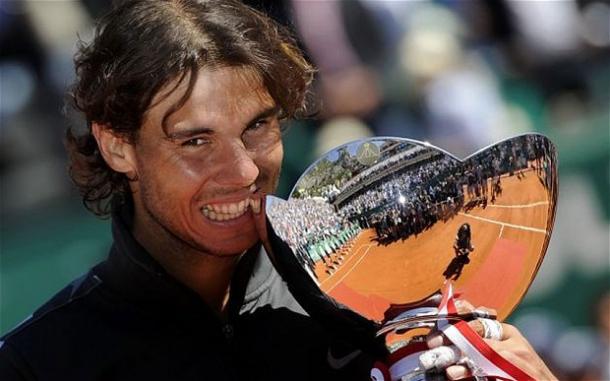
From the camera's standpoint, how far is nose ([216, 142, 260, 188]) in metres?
1.75

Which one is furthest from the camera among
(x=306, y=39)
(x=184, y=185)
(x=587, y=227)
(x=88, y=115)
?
(x=587, y=227)

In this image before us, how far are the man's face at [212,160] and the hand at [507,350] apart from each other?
367 millimetres

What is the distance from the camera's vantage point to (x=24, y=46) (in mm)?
4074

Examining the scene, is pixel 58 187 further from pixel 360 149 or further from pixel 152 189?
pixel 360 149

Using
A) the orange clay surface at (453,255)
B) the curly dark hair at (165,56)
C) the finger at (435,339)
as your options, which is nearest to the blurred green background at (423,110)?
the curly dark hair at (165,56)

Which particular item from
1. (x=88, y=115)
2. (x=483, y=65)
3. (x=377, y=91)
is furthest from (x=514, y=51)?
(x=88, y=115)

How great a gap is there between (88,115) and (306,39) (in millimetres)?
2448

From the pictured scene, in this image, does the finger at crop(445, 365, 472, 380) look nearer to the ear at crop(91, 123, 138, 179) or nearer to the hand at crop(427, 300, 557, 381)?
the hand at crop(427, 300, 557, 381)

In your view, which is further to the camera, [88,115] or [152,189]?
[88,115]

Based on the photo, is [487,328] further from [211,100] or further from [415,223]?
[211,100]

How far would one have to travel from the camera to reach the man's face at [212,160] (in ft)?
5.75

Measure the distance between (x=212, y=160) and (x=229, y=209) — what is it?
85 mm

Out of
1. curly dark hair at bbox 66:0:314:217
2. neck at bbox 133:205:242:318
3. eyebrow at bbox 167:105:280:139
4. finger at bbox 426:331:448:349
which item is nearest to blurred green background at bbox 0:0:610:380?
curly dark hair at bbox 66:0:314:217

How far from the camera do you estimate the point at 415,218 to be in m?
1.62
